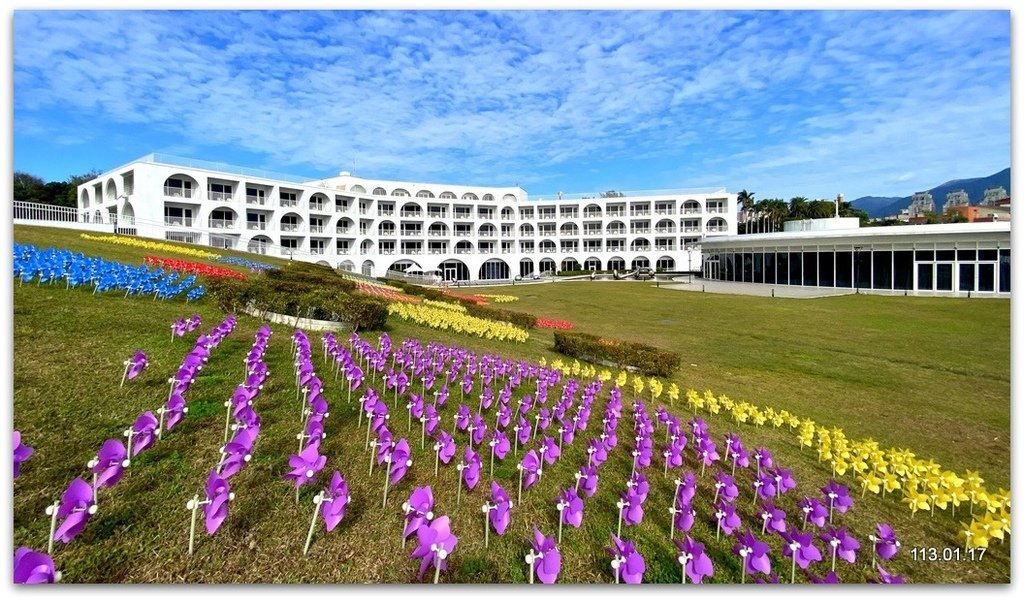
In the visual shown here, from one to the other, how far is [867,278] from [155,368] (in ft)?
115

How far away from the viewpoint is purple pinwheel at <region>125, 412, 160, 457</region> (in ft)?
9.40

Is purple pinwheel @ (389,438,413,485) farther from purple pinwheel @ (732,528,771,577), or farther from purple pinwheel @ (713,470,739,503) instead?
purple pinwheel @ (713,470,739,503)

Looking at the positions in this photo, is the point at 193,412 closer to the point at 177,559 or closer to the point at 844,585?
the point at 177,559

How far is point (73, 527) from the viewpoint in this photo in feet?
7.52

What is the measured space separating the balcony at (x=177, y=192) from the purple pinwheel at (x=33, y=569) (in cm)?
4095

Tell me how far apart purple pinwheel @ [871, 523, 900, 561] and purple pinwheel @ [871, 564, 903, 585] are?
96 millimetres

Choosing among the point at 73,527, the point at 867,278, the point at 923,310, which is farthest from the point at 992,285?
the point at 73,527

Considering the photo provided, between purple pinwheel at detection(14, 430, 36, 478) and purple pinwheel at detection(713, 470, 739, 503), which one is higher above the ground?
purple pinwheel at detection(14, 430, 36, 478)

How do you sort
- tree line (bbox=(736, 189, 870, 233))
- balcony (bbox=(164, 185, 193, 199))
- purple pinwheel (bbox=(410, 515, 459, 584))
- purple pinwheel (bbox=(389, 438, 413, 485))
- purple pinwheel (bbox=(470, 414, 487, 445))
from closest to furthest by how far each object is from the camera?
purple pinwheel (bbox=(410, 515, 459, 584)) → purple pinwheel (bbox=(389, 438, 413, 485)) → purple pinwheel (bbox=(470, 414, 487, 445)) → balcony (bbox=(164, 185, 193, 199)) → tree line (bbox=(736, 189, 870, 233))

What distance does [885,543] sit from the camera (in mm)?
3039

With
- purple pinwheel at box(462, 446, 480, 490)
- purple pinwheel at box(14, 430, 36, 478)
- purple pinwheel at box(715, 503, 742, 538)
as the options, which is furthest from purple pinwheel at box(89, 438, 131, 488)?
purple pinwheel at box(715, 503, 742, 538)

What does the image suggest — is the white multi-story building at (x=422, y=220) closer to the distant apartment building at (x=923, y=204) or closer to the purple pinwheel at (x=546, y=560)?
the distant apartment building at (x=923, y=204)

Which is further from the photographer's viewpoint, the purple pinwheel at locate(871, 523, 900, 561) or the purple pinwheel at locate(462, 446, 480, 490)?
the purple pinwheel at locate(462, 446, 480, 490)

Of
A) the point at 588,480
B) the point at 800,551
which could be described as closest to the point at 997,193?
the point at 800,551
